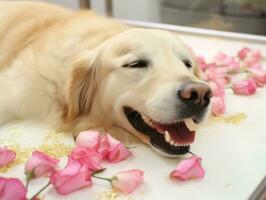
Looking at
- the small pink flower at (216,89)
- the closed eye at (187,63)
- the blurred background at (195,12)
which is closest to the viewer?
the closed eye at (187,63)

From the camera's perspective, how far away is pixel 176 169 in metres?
1.12

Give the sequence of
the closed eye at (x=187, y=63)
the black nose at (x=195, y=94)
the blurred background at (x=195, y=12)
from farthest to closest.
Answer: the blurred background at (x=195, y=12) < the closed eye at (x=187, y=63) < the black nose at (x=195, y=94)

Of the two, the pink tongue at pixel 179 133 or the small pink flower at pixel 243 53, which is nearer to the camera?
the pink tongue at pixel 179 133

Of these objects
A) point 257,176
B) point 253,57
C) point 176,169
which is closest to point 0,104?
point 176,169

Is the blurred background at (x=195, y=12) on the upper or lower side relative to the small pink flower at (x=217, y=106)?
lower

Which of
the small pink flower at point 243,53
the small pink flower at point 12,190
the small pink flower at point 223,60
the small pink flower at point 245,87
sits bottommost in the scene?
the small pink flower at point 243,53

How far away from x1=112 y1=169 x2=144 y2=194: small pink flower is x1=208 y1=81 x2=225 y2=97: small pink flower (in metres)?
0.66

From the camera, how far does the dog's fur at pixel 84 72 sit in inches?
50.8

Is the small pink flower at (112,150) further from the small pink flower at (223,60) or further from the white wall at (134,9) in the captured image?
the white wall at (134,9)

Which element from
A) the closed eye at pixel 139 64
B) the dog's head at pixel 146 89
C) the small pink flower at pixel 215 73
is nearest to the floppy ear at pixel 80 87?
the dog's head at pixel 146 89

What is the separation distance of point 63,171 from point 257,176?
18.2 inches

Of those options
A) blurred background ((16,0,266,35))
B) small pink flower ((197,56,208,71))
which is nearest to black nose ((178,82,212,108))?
small pink flower ((197,56,208,71))

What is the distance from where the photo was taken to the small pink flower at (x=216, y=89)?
1.65 m

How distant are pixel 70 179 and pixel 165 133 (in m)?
0.32
